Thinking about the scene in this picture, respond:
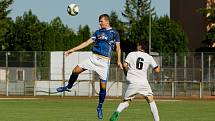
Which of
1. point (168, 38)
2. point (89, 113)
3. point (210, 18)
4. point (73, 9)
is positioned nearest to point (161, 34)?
point (168, 38)

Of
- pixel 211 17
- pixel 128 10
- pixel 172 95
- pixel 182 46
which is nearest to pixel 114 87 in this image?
pixel 172 95

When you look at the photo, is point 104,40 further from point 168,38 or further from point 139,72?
point 168,38

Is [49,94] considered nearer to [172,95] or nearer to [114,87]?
[114,87]

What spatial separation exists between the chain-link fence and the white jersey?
3548cm

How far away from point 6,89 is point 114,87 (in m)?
8.88

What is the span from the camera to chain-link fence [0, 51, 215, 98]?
177ft

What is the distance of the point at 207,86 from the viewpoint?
54.8 meters

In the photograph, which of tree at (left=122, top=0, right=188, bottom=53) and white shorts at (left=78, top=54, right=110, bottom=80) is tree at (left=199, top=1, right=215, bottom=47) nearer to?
tree at (left=122, top=0, right=188, bottom=53)

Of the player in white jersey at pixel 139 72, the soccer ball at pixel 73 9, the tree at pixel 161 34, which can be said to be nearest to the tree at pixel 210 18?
the tree at pixel 161 34

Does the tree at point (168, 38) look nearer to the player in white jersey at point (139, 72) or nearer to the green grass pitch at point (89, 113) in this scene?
the green grass pitch at point (89, 113)

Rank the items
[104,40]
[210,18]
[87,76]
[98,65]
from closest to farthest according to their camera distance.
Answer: [104,40]
[98,65]
[87,76]
[210,18]

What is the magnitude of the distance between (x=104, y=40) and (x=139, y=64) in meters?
1.25

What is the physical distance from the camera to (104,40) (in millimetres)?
17703

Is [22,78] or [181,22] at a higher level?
[181,22]
